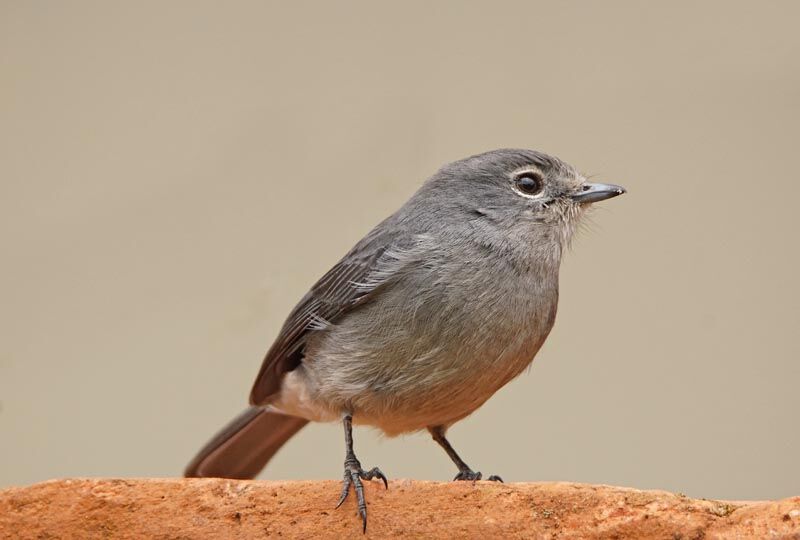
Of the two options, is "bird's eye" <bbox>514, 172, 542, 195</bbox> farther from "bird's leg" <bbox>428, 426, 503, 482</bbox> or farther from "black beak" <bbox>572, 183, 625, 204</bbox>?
"bird's leg" <bbox>428, 426, 503, 482</bbox>

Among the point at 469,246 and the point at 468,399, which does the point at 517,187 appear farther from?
the point at 468,399

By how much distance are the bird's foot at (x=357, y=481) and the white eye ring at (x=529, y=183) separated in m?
1.37

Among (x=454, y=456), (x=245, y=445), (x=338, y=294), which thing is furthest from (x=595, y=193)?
(x=245, y=445)

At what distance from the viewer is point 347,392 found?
380 cm

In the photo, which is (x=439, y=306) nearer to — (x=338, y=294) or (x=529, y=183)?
(x=338, y=294)

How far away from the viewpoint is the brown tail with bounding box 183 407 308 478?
14.6ft

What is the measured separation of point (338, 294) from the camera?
4.03 m

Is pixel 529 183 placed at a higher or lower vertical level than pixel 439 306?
higher

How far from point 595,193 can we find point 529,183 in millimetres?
281

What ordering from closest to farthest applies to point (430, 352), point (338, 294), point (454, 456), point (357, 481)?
point (357, 481), point (430, 352), point (338, 294), point (454, 456)

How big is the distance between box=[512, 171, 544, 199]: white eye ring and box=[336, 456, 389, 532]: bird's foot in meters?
1.37

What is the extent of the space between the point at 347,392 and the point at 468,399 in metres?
0.48

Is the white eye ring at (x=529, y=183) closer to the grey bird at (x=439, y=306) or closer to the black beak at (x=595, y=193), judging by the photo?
the grey bird at (x=439, y=306)

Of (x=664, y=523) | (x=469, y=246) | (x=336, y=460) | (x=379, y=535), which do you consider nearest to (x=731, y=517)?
(x=664, y=523)
